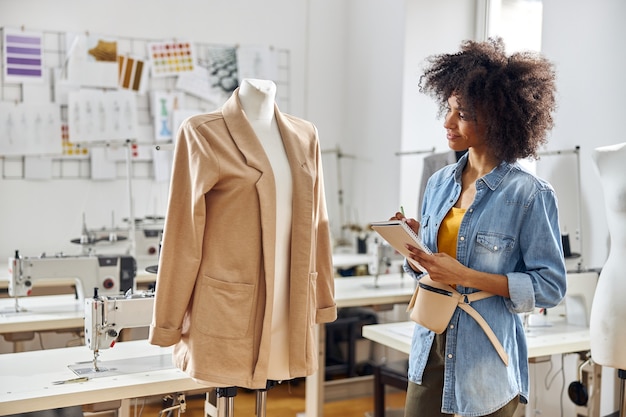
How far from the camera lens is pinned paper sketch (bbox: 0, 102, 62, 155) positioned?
15.0ft

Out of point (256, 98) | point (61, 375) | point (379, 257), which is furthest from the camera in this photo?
point (379, 257)

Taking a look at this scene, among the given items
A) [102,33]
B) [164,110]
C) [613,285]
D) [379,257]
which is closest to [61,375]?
[613,285]

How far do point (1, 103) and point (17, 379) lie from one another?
2.93m

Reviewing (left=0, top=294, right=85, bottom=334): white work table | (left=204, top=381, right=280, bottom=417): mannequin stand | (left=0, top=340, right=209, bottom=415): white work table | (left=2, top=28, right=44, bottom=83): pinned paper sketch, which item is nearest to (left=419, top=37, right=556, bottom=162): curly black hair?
(left=204, top=381, right=280, bottom=417): mannequin stand

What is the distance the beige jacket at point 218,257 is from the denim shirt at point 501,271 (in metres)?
0.50

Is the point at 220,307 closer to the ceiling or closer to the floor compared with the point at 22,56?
closer to the floor

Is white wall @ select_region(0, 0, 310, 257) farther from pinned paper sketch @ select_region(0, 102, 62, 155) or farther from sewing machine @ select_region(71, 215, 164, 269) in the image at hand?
sewing machine @ select_region(71, 215, 164, 269)

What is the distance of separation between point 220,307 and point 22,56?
11.5 feet

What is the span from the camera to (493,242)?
1694mm

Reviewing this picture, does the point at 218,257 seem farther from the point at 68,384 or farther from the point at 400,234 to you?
the point at 68,384

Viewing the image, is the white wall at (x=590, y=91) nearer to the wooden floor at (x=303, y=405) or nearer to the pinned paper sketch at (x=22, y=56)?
the wooden floor at (x=303, y=405)

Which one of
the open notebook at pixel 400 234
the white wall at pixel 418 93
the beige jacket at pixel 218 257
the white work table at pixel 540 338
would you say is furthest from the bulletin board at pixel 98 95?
the open notebook at pixel 400 234

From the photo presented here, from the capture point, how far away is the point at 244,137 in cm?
187

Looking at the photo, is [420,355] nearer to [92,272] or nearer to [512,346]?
[512,346]
